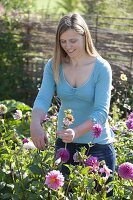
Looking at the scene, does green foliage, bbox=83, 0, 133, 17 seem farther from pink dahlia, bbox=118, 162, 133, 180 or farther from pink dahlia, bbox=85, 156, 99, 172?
pink dahlia, bbox=118, 162, 133, 180

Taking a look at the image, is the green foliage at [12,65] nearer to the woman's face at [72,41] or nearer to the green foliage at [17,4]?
the green foliage at [17,4]

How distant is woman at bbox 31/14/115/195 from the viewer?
3002 mm

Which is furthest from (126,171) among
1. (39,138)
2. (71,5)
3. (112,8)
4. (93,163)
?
(71,5)

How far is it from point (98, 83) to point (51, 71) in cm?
29

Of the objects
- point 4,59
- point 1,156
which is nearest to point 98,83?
point 1,156

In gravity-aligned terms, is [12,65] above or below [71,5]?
below

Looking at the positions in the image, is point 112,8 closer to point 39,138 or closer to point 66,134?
point 39,138

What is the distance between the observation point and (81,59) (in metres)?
3.15

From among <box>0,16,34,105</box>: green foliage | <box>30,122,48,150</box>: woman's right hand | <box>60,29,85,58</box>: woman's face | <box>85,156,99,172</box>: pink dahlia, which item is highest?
<box>60,29,85,58</box>: woman's face

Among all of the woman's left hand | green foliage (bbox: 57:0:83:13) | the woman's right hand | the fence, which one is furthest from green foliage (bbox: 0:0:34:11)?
the woman's left hand

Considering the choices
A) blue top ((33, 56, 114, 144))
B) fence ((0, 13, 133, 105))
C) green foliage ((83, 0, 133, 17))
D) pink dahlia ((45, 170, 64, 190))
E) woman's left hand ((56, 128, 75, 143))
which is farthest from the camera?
green foliage ((83, 0, 133, 17))

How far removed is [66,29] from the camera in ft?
9.92

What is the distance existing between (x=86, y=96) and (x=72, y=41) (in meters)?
0.29

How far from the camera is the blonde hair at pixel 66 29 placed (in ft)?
9.93
